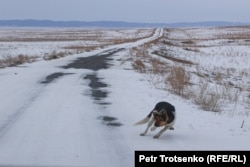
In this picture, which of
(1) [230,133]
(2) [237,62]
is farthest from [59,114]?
(2) [237,62]

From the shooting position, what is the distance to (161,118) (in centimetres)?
762

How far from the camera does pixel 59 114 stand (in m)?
9.81

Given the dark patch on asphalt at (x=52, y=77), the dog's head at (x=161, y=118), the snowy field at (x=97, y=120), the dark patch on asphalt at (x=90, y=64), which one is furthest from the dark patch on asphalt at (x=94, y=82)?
the dog's head at (x=161, y=118)

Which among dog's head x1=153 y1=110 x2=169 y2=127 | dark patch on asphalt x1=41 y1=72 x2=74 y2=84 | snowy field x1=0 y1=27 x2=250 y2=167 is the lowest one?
dark patch on asphalt x1=41 y1=72 x2=74 y2=84

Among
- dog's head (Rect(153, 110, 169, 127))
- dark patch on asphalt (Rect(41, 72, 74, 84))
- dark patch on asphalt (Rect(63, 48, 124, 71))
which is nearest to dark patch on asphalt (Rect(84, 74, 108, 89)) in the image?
dark patch on asphalt (Rect(41, 72, 74, 84))

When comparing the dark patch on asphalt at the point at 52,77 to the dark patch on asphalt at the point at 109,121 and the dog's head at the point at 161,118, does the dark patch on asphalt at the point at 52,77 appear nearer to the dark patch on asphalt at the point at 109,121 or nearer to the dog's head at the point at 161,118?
the dark patch on asphalt at the point at 109,121

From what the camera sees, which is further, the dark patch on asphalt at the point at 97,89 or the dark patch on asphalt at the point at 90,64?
the dark patch on asphalt at the point at 90,64

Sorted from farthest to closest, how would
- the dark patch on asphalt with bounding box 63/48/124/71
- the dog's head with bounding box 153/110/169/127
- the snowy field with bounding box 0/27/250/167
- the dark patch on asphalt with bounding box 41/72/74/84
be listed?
the dark patch on asphalt with bounding box 63/48/124/71, the dark patch on asphalt with bounding box 41/72/74/84, the dog's head with bounding box 153/110/169/127, the snowy field with bounding box 0/27/250/167

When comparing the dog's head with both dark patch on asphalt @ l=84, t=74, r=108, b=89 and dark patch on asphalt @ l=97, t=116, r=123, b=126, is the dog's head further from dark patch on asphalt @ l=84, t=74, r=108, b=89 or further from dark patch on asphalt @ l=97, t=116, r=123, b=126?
dark patch on asphalt @ l=84, t=74, r=108, b=89

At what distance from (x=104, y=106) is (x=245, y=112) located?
386 centimetres

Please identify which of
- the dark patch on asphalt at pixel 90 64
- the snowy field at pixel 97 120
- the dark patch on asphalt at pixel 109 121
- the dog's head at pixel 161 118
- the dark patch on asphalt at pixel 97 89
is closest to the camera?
the snowy field at pixel 97 120

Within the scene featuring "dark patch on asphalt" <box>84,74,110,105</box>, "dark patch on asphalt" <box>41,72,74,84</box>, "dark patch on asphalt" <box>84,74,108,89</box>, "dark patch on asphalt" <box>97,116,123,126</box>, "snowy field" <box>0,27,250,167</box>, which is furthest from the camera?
"dark patch on asphalt" <box>41,72,74,84</box>

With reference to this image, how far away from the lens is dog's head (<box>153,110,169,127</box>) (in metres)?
7.57

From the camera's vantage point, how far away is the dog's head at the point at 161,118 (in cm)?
757
